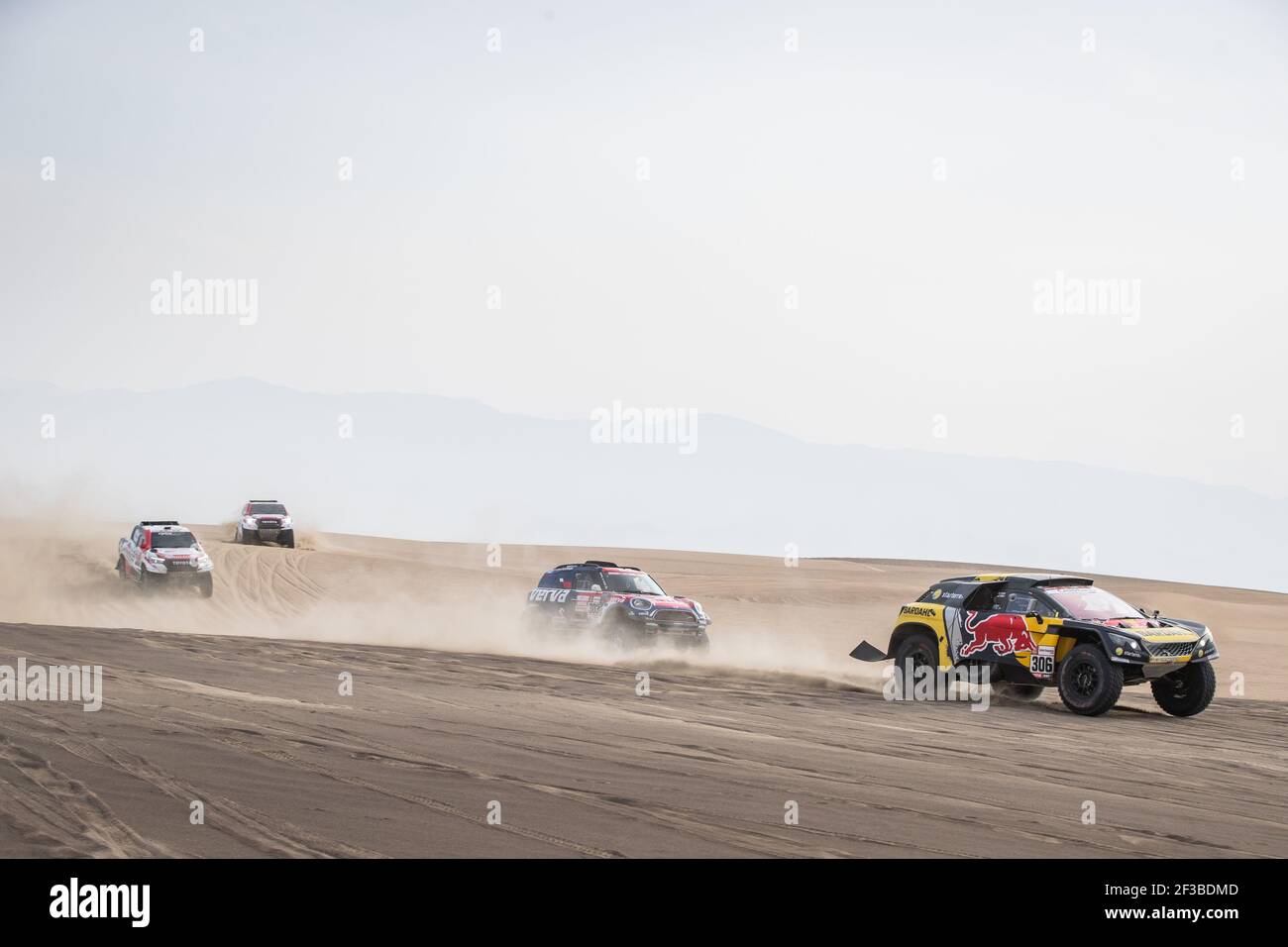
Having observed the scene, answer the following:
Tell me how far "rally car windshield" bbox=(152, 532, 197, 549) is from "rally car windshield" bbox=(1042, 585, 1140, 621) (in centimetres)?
2250

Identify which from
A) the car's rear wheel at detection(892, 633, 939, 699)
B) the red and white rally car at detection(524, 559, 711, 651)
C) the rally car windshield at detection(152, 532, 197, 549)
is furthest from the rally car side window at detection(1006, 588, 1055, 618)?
the rally car windshield at detection(152, 532, 197, 549)

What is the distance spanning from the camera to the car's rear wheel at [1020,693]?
17500 mm

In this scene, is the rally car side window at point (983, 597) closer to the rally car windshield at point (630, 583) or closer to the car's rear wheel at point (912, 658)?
the car's rear wheel at point (912, 658)

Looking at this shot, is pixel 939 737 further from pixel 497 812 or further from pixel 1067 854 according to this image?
pixel 497 812

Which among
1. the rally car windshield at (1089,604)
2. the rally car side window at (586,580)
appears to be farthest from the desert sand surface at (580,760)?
the rally car windshield at (1089,604)

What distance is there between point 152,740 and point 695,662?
37.5ft

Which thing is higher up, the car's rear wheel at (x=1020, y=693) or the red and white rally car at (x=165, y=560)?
the red and white rally car at (x=165, y=560)

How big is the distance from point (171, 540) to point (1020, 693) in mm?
21960

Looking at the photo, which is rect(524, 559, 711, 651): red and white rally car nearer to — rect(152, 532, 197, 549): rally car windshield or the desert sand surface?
the desert sand surface

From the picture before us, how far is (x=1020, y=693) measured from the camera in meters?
17.7

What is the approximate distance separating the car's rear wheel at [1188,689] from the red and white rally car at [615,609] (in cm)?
765

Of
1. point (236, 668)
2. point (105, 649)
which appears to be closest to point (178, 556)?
point (105, 649)
